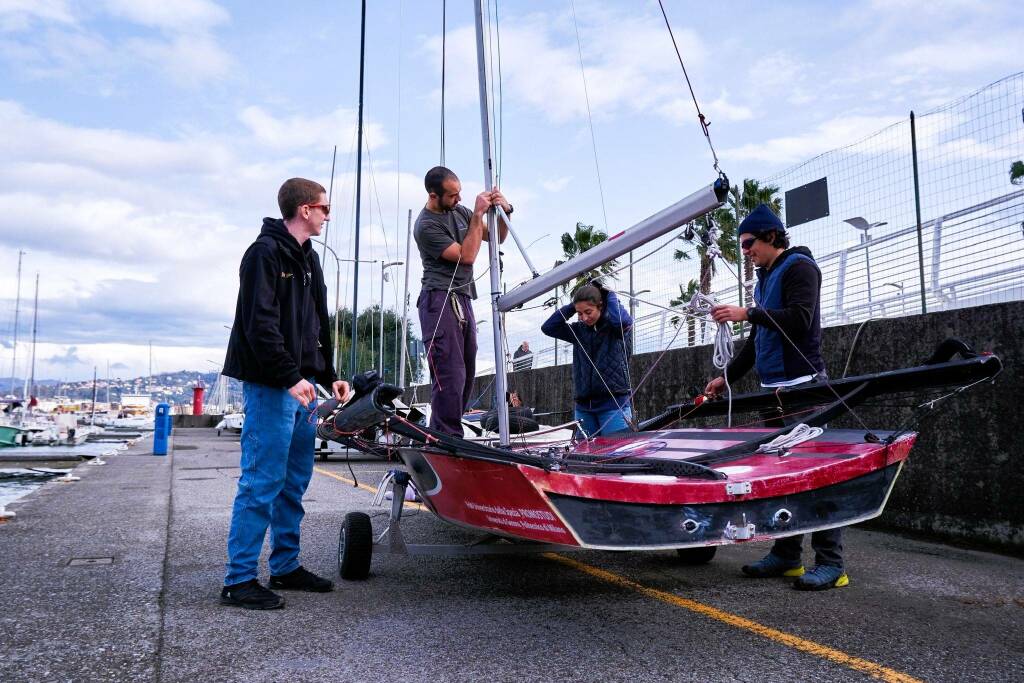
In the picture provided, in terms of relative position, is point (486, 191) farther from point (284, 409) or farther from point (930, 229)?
point (930, 229)

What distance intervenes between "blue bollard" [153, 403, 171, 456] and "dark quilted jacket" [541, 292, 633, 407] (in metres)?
14.9

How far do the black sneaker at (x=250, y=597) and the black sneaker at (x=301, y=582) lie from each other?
1.17 feet

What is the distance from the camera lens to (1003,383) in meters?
5.67

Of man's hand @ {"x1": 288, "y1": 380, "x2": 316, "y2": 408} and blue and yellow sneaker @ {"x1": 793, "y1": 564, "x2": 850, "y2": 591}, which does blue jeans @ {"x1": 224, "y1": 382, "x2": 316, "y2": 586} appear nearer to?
man's hand @ {"x1": 288, "y1": 380, "x2": 316, "y2": 408}

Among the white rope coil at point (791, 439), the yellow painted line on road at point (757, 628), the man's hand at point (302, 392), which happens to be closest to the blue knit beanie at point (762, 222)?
the white rope coil at point (791, 439)

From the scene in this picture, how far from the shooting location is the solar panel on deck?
25.9 feet

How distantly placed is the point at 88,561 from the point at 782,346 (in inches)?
178

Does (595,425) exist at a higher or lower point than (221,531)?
higher

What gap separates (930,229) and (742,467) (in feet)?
14.1

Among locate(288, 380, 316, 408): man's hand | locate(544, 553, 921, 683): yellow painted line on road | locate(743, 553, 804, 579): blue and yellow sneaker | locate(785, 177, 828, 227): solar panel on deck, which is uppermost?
locate(785, 177, 828, 227): solar panel on deck

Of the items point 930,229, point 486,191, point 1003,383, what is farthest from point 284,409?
point 930,229

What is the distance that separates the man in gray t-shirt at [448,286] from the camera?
496 centimetres

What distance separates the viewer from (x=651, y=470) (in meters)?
3.91

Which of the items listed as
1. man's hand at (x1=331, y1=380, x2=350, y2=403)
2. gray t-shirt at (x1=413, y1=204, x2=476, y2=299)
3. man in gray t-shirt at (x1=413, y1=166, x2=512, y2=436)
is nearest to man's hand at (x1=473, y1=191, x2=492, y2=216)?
man in gray t-shirt at (x1=413, y1=166, x2=512, y2=436)
